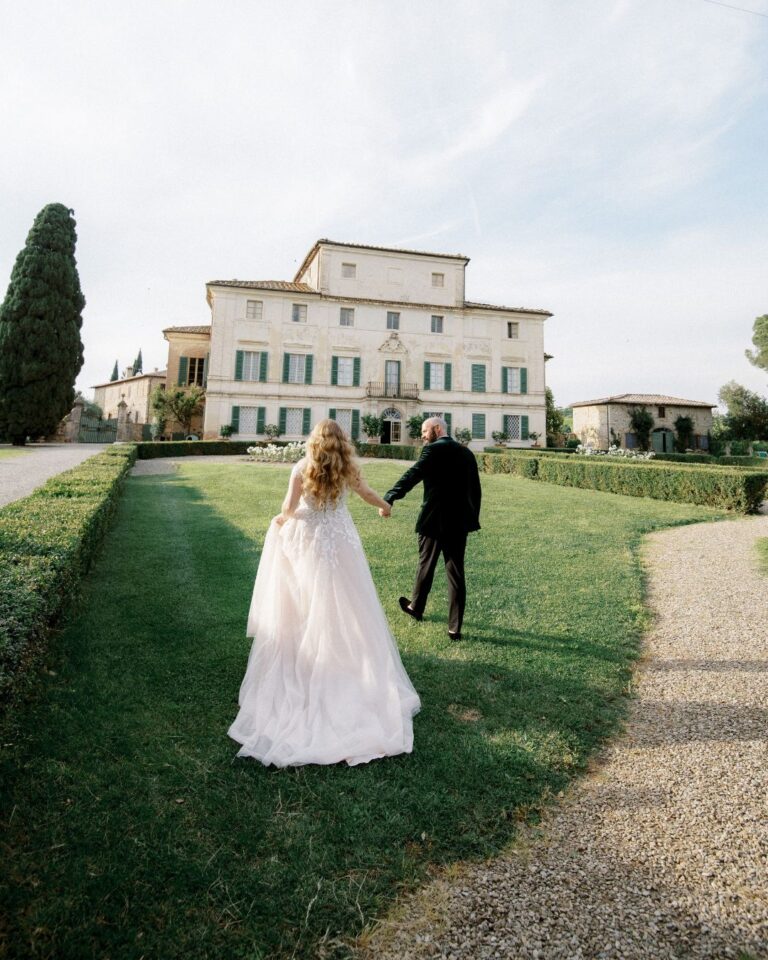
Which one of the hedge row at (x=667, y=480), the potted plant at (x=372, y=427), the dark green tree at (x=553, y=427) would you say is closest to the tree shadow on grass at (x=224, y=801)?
the hedge row at (x=667, y=480)

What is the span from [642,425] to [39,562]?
37759mm

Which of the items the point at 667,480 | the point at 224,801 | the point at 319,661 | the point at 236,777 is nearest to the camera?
the point at 224,801

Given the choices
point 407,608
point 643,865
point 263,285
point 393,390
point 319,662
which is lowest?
point 643,865

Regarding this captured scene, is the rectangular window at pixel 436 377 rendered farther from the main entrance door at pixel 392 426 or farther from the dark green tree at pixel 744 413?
the dark green tree at pixel 744 413

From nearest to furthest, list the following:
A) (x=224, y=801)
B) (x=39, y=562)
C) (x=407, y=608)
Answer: (x=224, y=801)
(x=39, y=562)
(x=407, y=608)

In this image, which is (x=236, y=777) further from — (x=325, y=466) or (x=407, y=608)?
(x=407, y=608)

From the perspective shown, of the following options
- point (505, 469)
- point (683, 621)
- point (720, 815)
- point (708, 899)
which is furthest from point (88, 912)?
point (505, 469)

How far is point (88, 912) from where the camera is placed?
1.77 metres

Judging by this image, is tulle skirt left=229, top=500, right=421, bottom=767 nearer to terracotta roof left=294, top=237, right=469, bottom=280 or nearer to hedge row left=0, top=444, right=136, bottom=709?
hedge row left=0, top=444, right=136, bottom=709

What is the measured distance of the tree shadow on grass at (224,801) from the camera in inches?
70.3

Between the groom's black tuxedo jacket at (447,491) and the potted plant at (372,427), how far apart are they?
77.6 ft

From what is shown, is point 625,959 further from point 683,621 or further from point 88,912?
point 683,621

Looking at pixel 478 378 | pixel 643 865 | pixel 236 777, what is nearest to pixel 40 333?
pixel 478 378

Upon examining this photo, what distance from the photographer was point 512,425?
101 ft
